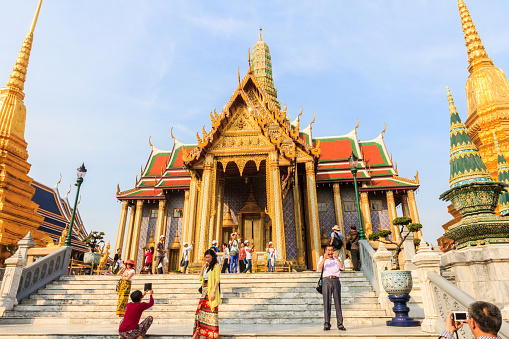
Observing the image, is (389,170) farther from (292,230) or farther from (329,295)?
(329,295)

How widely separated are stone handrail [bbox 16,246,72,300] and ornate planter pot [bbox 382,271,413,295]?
28.2 ft

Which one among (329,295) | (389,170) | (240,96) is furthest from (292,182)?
(329,295)

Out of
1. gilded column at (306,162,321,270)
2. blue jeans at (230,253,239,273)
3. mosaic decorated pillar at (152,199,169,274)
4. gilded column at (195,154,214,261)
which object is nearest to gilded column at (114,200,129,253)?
mosaic decorated pillar at (152,199,169,274)

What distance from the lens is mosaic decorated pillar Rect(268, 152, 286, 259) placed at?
1190 centimetres

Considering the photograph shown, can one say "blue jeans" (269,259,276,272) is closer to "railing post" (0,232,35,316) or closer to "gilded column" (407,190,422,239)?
"railing post" (0,232,35,316)

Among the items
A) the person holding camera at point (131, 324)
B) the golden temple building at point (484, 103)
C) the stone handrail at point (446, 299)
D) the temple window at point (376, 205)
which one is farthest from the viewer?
the temple window at point (376, 205)

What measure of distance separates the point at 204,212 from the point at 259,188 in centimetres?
495

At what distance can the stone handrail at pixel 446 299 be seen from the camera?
11.6 ft

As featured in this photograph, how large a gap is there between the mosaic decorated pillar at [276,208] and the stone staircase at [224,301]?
10.1ft

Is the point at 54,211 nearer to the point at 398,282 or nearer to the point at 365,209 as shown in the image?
the point at 365,209

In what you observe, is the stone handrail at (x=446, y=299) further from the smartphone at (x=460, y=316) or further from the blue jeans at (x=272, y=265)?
the blue jeans at (x=272, y=265)

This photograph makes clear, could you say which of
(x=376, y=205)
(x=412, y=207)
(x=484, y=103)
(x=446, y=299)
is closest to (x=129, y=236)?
(x=376, y=205)

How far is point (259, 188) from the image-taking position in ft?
55.8

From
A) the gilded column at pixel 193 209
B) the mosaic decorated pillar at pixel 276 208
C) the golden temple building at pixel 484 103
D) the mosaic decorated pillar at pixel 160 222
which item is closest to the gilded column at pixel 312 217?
the mosaic decorated pillar at pixel 276 208
